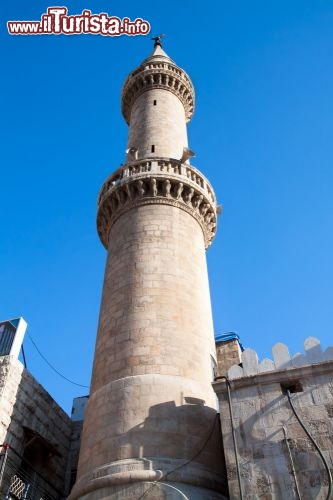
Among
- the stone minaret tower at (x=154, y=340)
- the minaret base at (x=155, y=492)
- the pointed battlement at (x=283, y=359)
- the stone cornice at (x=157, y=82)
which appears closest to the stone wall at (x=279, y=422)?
the pointed battlement at (x=283, y=359)

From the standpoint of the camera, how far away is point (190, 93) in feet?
80.5

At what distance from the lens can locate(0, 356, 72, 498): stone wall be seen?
15.5 m

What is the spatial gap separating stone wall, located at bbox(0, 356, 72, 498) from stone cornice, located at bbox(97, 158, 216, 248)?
19.7 feet

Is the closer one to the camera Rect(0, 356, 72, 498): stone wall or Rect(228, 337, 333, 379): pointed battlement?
Rect(228, 337, 333, 379): pointed battlement

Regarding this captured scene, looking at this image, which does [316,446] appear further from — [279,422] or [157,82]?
[157,82]

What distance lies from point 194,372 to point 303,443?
13.3 feet

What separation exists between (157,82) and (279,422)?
57.5ft

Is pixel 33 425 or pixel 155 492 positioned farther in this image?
pixel 33 425

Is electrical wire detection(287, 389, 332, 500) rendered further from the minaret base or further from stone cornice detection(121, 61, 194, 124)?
stone cornice detection(121, 61, 194, 124)

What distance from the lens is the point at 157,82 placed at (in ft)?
76.9

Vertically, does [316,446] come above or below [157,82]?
below

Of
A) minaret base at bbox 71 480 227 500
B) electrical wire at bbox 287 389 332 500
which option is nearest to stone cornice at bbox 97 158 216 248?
electrical wire at bbox 287 389 332 500

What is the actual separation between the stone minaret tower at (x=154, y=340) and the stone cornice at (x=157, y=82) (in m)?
3.39

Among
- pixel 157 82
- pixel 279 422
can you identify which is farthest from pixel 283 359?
pixel 157 82
